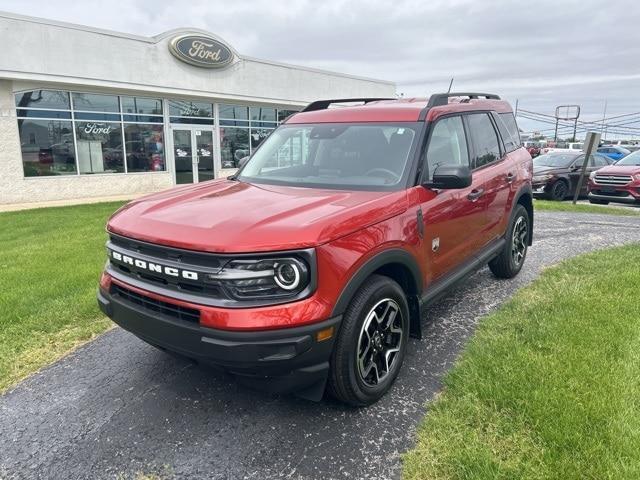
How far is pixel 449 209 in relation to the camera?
3.80m

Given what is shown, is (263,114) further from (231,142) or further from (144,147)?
(144,147)

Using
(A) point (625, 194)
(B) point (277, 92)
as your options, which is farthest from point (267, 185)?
(B) point (277, 92)

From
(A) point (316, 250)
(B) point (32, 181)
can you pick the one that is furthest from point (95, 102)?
(A) point (316, 250)

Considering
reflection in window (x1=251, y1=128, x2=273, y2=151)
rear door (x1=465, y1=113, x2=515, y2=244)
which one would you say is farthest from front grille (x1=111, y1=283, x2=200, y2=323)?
reflection in window (x1=251, y1=128, x2=273, y2=151)

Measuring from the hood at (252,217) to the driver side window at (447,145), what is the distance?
646 mm

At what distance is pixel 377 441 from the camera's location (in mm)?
2773

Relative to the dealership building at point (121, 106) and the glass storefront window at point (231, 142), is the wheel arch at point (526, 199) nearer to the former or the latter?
the dealership building at point (121, 106)

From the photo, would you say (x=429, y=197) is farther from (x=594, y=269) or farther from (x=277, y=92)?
(x=277, y=92)

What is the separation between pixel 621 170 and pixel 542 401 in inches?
525

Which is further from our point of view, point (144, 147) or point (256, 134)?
point (256, 134)

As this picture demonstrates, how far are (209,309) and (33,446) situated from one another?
1.40 meters

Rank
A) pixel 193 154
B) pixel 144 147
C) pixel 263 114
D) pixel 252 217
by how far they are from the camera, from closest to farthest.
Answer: pixel 252 217, pixel 144 147, pixel 193 154, pixel 263 114

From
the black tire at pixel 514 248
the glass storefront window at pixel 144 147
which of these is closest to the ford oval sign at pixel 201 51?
the glass storefront window at pixel 144 147

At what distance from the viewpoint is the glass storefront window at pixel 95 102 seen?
15.0 meters
